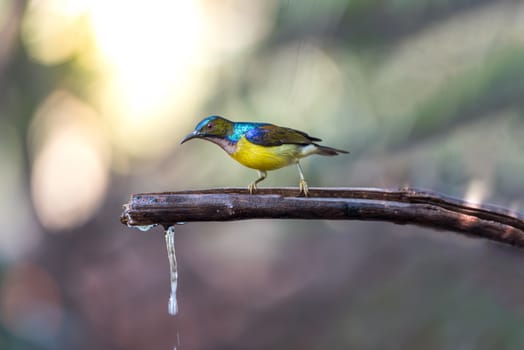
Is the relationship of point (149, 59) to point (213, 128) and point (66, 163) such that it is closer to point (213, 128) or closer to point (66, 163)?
point (66, 163)

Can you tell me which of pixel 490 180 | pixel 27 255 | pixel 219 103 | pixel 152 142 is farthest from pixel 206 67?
pixel 490 180

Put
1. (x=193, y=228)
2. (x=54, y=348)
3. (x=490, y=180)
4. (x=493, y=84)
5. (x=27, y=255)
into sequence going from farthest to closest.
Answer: (x=193, y=228) < (x=27, y=255) < (x=54, y=348) < (x=493, y=84) < (x=490, y=180)

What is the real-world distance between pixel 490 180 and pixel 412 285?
1.78 m

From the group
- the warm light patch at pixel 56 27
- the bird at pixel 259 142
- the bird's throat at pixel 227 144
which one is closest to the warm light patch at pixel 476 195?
the bird at pixel 259 142

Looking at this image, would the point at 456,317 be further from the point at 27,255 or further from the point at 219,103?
the point at 27,255

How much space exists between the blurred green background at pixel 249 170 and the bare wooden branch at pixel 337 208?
3617 mm

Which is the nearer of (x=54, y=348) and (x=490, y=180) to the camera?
(x=490, y=180)

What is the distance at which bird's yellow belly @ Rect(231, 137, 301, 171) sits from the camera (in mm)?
3543

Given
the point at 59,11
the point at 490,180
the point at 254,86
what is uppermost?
the point at 59,11

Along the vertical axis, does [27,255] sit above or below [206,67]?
below

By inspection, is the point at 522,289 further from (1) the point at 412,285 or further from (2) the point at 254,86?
(2) the point at 254,86

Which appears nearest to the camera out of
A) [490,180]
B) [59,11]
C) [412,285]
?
[490,180]

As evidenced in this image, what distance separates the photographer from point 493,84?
7.57m

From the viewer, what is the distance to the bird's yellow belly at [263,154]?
11.6ft
